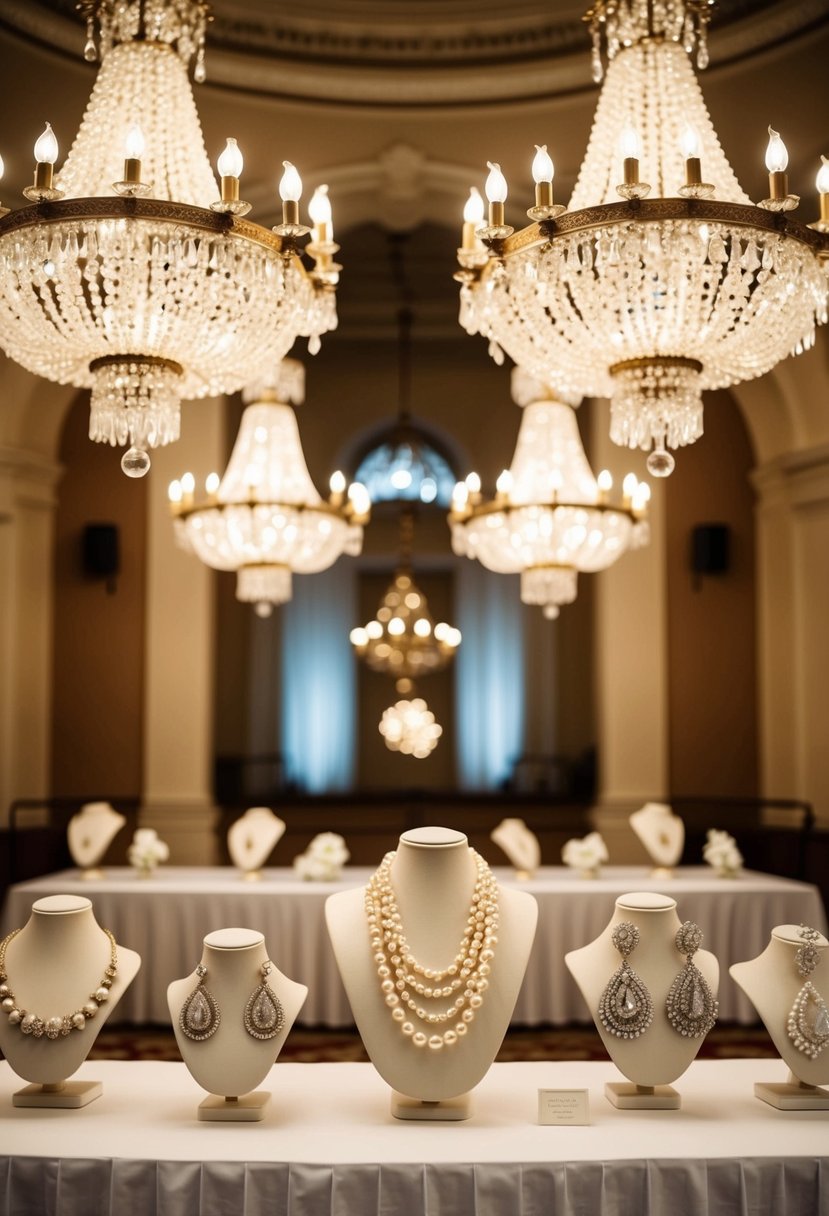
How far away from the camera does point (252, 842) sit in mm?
6414

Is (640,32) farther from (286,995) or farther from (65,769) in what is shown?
(65,769)

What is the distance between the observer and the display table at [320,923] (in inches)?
227

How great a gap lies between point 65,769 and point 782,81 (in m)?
6.44

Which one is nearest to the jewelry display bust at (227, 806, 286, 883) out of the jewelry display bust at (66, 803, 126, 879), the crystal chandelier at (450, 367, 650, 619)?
the jewelry display bust at (66, 803, 126, 879)

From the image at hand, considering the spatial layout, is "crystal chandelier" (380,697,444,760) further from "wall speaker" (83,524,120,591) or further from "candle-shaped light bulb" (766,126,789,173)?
"candle-shaped light bulb" (766,126,789,173)

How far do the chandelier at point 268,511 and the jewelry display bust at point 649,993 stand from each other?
324 cm

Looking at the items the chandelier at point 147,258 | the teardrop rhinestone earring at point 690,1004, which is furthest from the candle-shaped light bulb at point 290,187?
the teardrop rhinestone earring at point 690,1004

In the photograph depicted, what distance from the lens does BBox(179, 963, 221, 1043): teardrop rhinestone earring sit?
2.54m

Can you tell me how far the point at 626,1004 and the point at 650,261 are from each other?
68.6 inches

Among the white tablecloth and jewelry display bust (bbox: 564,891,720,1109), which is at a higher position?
jewelry display bust (bbox: 564,891,720,1109)

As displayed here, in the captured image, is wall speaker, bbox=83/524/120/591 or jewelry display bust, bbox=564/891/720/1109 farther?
wall speaker, bbox=83/524/120/591

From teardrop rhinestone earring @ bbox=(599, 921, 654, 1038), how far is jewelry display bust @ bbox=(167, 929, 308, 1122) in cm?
68

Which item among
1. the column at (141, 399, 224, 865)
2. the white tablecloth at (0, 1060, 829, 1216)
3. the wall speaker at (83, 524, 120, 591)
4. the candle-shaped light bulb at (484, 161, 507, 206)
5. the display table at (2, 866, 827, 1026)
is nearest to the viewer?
the white tablecloth at (0, 1060, 829, 1216)

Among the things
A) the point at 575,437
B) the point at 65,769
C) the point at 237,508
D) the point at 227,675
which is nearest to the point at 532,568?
the point at 575,437
